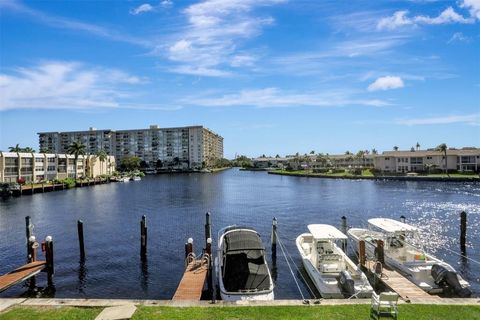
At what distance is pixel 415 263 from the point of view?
24.8 meters

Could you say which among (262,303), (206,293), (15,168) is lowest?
(206,293)

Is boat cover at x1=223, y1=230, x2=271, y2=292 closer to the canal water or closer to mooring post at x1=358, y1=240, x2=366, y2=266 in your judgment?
the canal water

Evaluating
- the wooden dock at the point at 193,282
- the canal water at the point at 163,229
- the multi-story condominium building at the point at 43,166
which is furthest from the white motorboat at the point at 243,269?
the multi-story condominium building at the point at 43,166

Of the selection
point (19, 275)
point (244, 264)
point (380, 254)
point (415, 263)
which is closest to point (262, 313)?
point (244, 264)

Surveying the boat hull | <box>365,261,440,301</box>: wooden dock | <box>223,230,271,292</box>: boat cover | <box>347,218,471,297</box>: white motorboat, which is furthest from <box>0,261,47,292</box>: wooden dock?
<box>347,218,471,297</box>: white motorboat

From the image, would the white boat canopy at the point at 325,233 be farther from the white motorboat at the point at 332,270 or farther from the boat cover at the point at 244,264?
the boat cover at the point at 244,264

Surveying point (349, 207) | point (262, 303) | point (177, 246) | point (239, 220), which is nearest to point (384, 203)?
point (349, 207)

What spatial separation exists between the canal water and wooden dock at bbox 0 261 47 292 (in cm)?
123

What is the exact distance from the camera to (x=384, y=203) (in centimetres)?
6862

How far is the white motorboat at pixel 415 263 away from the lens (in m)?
21.9

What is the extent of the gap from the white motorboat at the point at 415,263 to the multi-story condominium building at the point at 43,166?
98247 millimetres

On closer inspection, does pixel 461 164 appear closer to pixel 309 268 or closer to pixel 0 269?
pixel 309 268

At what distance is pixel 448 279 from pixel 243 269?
39.6 ft

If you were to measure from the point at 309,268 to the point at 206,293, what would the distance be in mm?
7401
